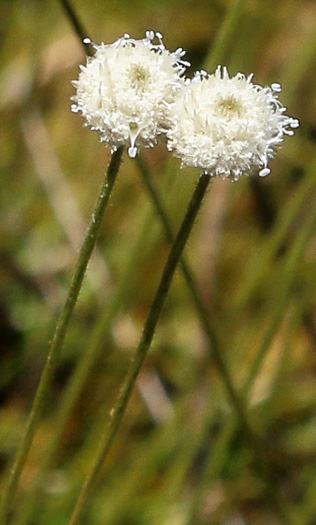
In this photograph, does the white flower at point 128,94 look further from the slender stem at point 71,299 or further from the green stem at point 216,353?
the green stem at point 216,353

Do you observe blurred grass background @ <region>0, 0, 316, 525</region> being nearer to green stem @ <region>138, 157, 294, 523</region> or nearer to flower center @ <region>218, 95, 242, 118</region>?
green stem @ <region>138, 157, 294, 523</region>

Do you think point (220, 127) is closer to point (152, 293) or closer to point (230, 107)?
point (230, 107)

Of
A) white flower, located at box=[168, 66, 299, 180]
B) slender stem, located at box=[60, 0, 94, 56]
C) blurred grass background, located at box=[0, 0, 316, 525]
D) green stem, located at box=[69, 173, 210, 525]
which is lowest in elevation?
green stem, located at box=[69, 173, 210, 525]

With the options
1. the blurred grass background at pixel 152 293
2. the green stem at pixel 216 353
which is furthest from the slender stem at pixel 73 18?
the blurred grass background at pixel 152 293

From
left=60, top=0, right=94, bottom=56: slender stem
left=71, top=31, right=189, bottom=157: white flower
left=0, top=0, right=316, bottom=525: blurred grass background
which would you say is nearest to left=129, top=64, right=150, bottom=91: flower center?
left=71, top=31, right=189, bottom=157: white flower

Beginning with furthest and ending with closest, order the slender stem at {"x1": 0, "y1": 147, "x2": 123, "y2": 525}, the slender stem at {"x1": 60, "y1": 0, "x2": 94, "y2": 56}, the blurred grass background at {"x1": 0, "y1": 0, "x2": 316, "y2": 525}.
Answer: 1. the blurred grass background at {"x1": 0, "y1": 0, "x2": 316, "y2": 525}
2. the slender stem at {"x1": 60, "y1": 0, "x2": 94, "y2": 56}
3. the slender stem at {"x1": 0, "y1": 147, "x2": 123, "y2": 525}

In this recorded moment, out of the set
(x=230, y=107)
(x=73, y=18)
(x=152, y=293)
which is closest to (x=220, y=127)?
(x=230, y=107)

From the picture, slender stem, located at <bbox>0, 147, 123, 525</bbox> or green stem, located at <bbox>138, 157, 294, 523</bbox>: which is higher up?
green stem, located at <bbox>138, 157, 294, 523</bbox>

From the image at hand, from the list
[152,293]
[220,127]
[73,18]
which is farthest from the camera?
[152,293]
